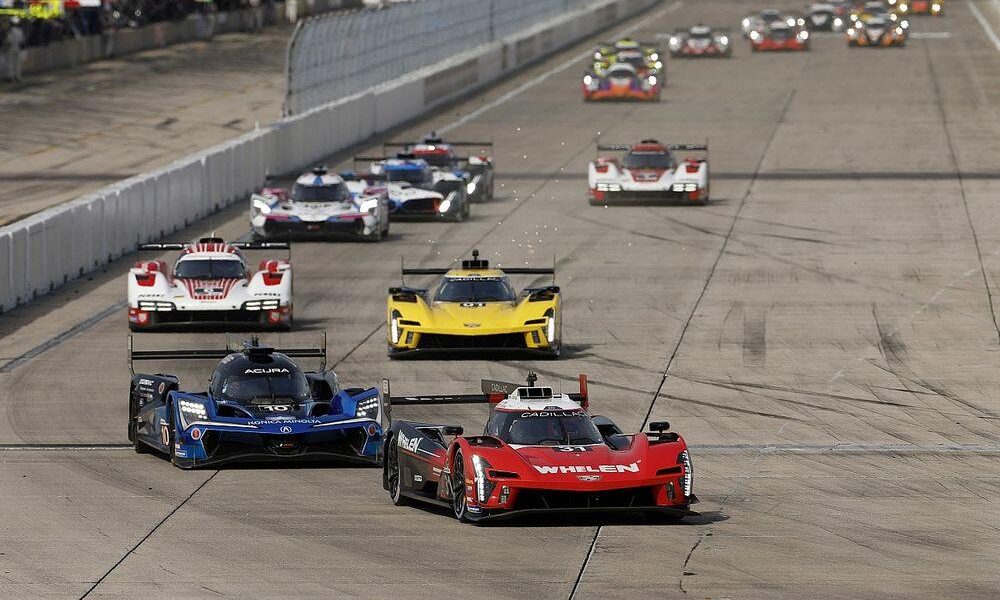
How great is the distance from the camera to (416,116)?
226 feet

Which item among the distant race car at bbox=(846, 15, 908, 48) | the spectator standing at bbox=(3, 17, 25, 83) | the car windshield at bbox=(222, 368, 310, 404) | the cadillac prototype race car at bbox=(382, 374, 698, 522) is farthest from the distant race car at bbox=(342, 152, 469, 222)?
the distant race car at bbox=(846, 15, 908, 48)

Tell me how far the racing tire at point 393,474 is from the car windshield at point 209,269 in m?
12.0

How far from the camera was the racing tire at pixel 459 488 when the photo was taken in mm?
18266

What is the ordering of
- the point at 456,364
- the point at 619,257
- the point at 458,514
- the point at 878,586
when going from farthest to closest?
the point at 619,257 < the point at 456,364 < the point at 458,514 < the point at 878,586

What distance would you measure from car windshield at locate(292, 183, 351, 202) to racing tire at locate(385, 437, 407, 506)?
2264 centimetres

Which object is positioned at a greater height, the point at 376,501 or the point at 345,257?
the point at 376,501

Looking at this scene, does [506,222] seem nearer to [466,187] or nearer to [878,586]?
[466,187]

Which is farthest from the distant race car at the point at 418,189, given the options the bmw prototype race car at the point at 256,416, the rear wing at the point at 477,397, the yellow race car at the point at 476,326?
the rear wing at the point at 477,397

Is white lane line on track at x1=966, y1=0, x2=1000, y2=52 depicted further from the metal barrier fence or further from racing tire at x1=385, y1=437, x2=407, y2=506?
racing tire at x1=385, y1=437, x2=407, y2=506

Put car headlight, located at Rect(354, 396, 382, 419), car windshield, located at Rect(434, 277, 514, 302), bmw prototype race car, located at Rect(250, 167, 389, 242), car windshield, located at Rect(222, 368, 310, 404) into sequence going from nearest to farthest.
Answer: car headlight, located at Rect(354, 396, 382, 419) → car windshield, located at Rect(222, 368, 310, 404) → car windshield, located at Rect(434, 277, 514, 302) → bmw prototype race car, located at Rect(250, 167, 389, 242)

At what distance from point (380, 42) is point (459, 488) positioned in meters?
50.9

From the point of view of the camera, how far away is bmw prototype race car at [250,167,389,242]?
135 feet

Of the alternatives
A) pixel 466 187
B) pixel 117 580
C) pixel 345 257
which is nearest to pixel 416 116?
pixel 466 187

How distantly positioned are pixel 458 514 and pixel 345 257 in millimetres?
22061
